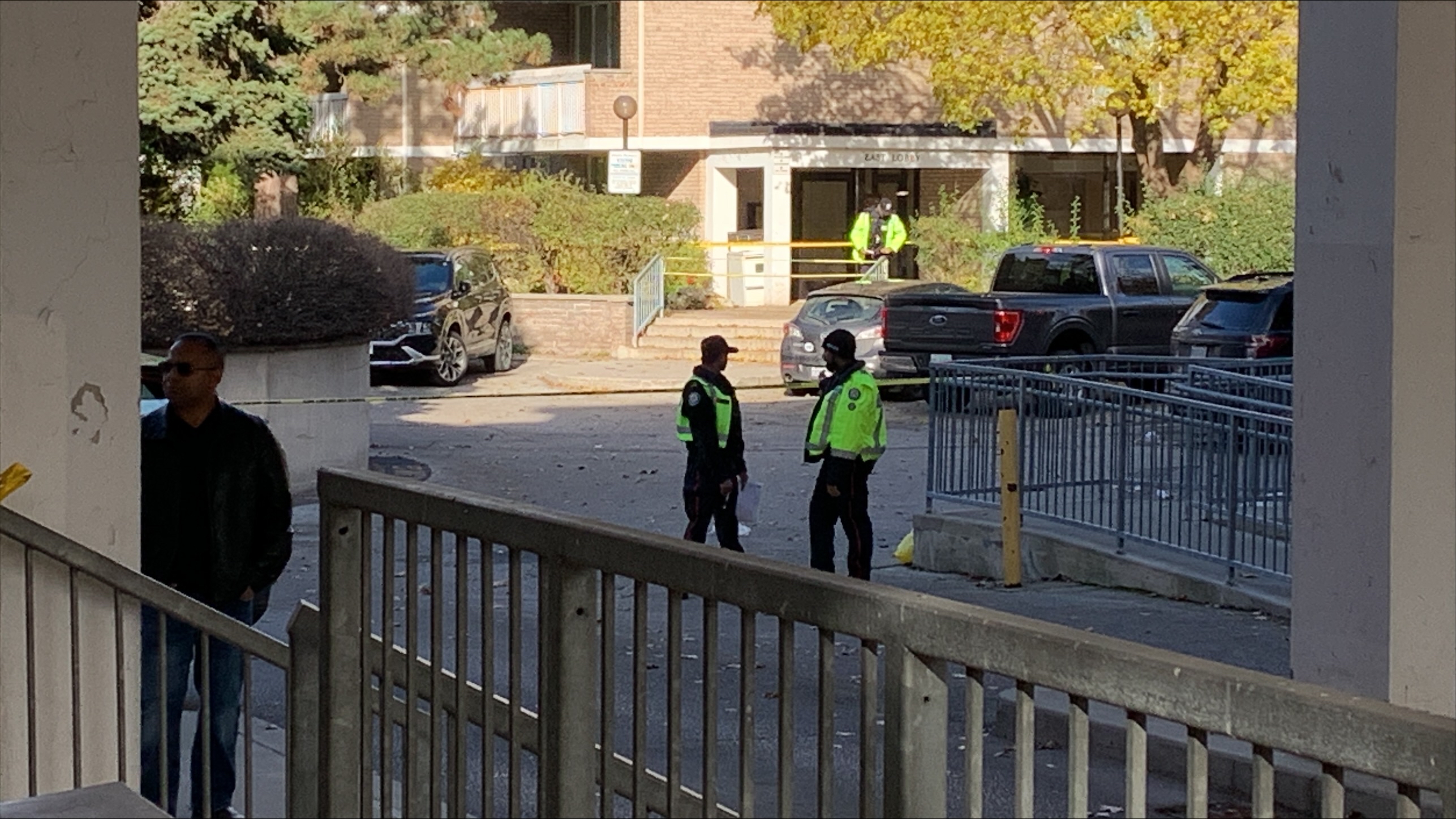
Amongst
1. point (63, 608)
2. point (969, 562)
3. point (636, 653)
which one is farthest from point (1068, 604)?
point (636, 653)

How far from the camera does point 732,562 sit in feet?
11.3

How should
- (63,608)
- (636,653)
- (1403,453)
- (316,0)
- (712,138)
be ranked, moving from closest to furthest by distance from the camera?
(636,653) → (63,608) → (1403,453) → (316,0) → (712,138)

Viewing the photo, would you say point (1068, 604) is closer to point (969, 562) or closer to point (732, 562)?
point (969, 562)

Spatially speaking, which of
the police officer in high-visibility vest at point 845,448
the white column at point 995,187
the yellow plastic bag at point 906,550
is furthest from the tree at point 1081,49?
the police officer in high-visibility vest at point 845,448

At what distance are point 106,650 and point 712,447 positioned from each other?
7.52m

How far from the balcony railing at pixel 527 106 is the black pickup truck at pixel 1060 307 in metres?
15.7

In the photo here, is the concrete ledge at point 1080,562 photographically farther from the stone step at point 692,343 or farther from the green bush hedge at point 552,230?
the green bush hedge at point 552,230

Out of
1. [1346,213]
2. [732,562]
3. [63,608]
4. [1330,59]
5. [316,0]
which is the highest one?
[316,0]

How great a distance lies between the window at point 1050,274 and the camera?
25438 mm

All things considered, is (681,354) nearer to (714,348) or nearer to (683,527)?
(683,527)

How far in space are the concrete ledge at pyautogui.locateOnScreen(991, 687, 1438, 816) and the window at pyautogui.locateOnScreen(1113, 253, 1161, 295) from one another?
56.3ft

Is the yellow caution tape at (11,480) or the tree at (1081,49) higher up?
the tree at (1081,49)

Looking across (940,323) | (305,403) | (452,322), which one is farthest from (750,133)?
(305,403)

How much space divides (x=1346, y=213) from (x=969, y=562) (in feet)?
20.8
